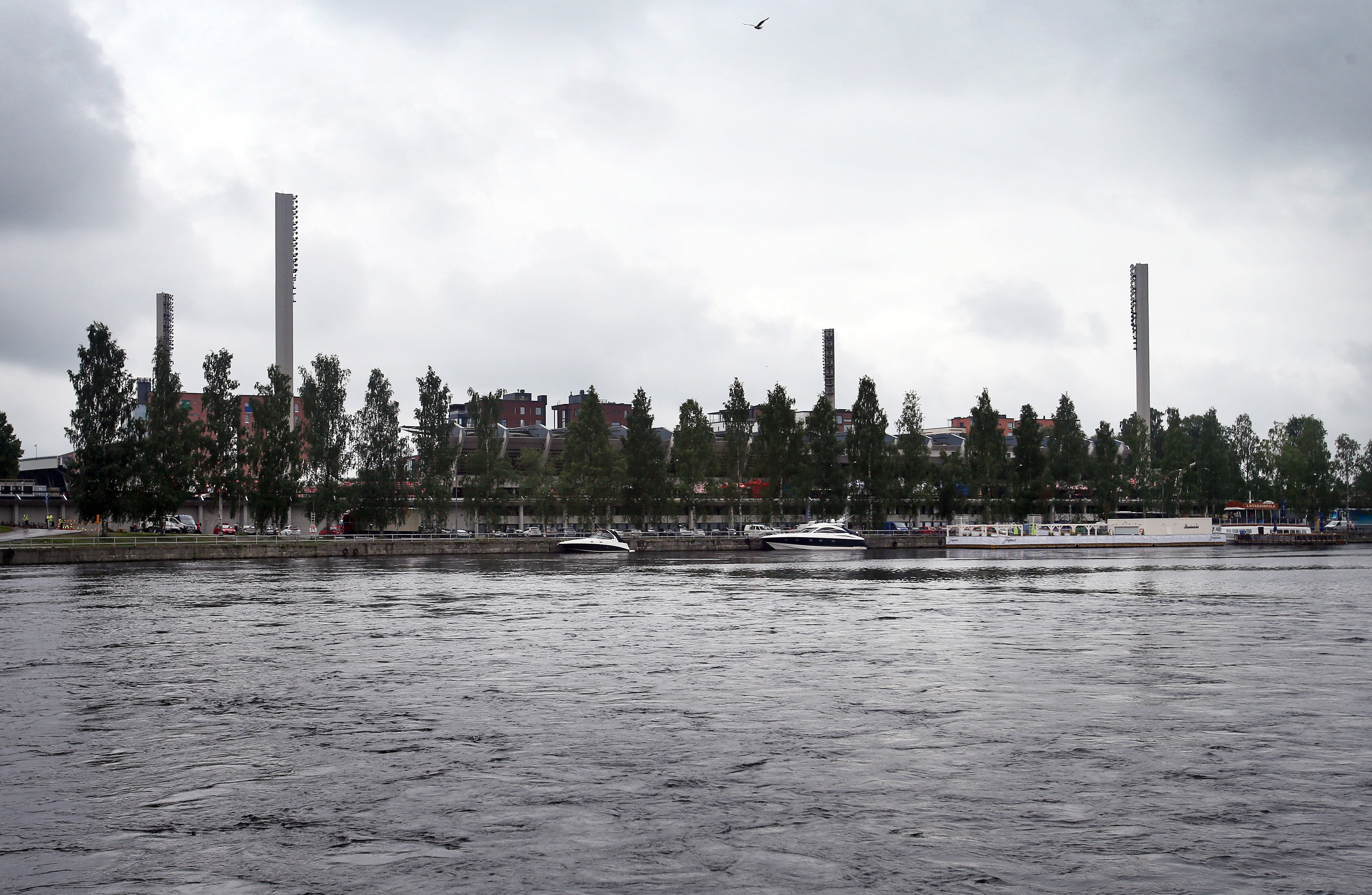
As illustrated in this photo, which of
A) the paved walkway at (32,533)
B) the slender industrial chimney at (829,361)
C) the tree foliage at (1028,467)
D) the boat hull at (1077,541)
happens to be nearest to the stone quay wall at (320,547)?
the paved walkway at (32,533)

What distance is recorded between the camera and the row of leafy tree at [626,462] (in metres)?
94.5

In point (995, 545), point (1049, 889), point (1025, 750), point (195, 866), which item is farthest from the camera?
point (995, 545)

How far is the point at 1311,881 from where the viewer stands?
390 inches

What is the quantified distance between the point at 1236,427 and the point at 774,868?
171203 mm

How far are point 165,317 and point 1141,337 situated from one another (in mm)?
130878

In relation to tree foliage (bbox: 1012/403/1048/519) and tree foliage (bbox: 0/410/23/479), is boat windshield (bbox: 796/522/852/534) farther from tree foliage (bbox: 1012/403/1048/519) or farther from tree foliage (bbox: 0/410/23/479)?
tree foliage (bbox: 0/410/23/479)

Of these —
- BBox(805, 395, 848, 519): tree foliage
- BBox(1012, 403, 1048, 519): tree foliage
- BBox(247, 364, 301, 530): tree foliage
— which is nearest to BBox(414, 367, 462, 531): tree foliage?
BBox(247, 364, 301, 530): tree foliage

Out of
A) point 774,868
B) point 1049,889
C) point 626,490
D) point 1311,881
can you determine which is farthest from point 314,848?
point 626,490

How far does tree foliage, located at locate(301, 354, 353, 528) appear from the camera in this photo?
109m

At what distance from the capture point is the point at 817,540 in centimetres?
12212

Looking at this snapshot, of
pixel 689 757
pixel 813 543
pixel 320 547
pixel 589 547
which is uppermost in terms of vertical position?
pixel 689 757

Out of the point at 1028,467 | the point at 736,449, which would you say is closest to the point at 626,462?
the point at 736,449

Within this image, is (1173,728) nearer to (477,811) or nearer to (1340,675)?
(1340,675)

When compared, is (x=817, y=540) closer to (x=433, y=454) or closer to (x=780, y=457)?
(x=780, y=457)
